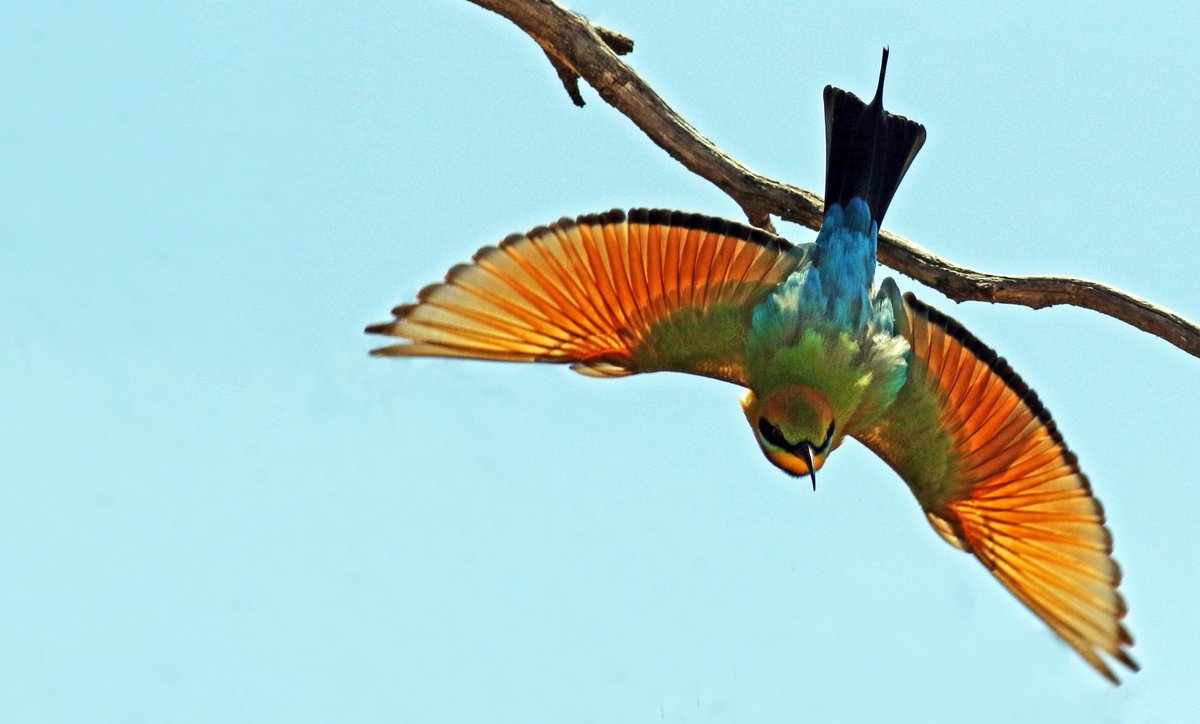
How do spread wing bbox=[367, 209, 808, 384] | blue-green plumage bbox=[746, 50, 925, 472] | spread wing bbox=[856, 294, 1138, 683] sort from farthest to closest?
spread wing bbox=[856, 294, 1138, 683] < blue-green plumage bbox=[746, 50, 925, 472] < spread wing bbox=[367, 209, 808, 384]

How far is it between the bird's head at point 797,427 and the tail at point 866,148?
702mm

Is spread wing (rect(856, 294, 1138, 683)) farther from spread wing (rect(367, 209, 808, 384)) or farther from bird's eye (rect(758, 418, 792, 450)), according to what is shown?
spread wing (rect(367, 209, 808, 384))

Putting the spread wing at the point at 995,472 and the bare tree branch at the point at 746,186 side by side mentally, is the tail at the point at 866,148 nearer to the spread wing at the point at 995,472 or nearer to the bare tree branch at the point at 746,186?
the bare tree branch at the point at 746,186

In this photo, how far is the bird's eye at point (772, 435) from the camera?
512 centimetres

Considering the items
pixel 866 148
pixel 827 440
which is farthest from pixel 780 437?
pixel 866 148

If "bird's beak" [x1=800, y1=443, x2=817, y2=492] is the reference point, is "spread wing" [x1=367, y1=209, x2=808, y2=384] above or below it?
above

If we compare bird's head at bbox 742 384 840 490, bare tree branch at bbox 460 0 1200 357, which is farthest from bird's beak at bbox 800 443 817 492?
bare tree branch at bbox 460 0 1200 357

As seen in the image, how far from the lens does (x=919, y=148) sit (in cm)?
551

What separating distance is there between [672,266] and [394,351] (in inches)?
37.7

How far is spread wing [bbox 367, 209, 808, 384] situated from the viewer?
4.96 meters

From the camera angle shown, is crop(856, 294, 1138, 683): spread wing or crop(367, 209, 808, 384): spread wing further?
crop(856, 294, 1138, 683): spread wing

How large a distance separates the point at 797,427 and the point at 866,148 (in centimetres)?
106

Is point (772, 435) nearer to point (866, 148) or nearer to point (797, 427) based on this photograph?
point (797, 427)

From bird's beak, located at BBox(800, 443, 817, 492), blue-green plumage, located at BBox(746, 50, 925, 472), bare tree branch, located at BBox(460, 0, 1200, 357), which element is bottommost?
bird's beak, located at BBox(800, 443, 817, 492)
